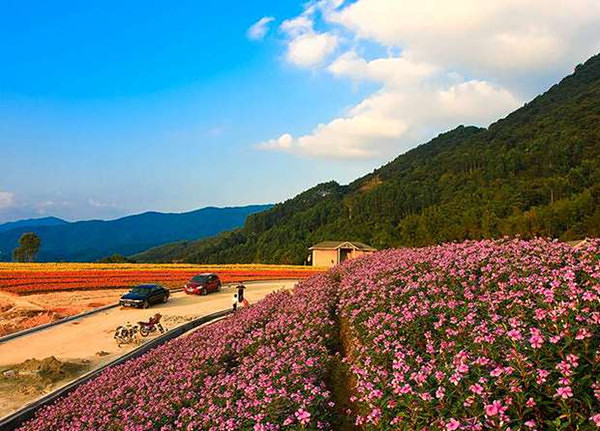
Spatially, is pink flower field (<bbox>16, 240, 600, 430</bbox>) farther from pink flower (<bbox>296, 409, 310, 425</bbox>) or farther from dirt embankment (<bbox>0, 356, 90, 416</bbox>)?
dirt embankment (<bbox>0, 356, 90, 416</bbox>)

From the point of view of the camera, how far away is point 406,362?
6133mm

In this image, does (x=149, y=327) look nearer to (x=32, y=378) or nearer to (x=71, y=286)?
(x=32, y=378)

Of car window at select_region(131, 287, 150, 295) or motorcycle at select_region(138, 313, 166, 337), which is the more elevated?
car window at select_region(131, 287, 150, 295)

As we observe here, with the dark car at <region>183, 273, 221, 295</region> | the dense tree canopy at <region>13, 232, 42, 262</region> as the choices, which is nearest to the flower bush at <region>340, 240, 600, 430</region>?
the dark car at <region>183, 273, 221, 295</region>

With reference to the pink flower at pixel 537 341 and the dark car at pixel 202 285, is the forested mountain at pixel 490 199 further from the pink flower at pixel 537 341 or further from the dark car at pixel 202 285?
the pink flower at pixel 537 341

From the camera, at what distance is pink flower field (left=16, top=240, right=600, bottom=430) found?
4.25 m

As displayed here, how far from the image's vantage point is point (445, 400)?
15.1ft

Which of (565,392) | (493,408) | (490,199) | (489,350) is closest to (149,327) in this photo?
(489,350)

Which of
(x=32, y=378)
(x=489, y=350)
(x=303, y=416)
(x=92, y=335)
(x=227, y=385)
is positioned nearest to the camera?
(x=489, y=350)

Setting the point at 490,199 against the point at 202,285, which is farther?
the point at 490,199

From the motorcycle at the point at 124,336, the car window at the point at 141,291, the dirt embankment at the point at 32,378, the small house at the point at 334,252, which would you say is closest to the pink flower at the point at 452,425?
the dirt embankment at the point at 32,378

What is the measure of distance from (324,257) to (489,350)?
6579 centimetres

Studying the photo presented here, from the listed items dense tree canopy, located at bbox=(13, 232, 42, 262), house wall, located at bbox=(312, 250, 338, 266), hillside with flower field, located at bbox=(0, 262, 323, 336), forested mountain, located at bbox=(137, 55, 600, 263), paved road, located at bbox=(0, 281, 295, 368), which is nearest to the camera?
paved road, located at bbox=(0, 281, 295, 368)

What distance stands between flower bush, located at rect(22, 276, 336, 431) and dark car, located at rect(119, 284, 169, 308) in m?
14.5
